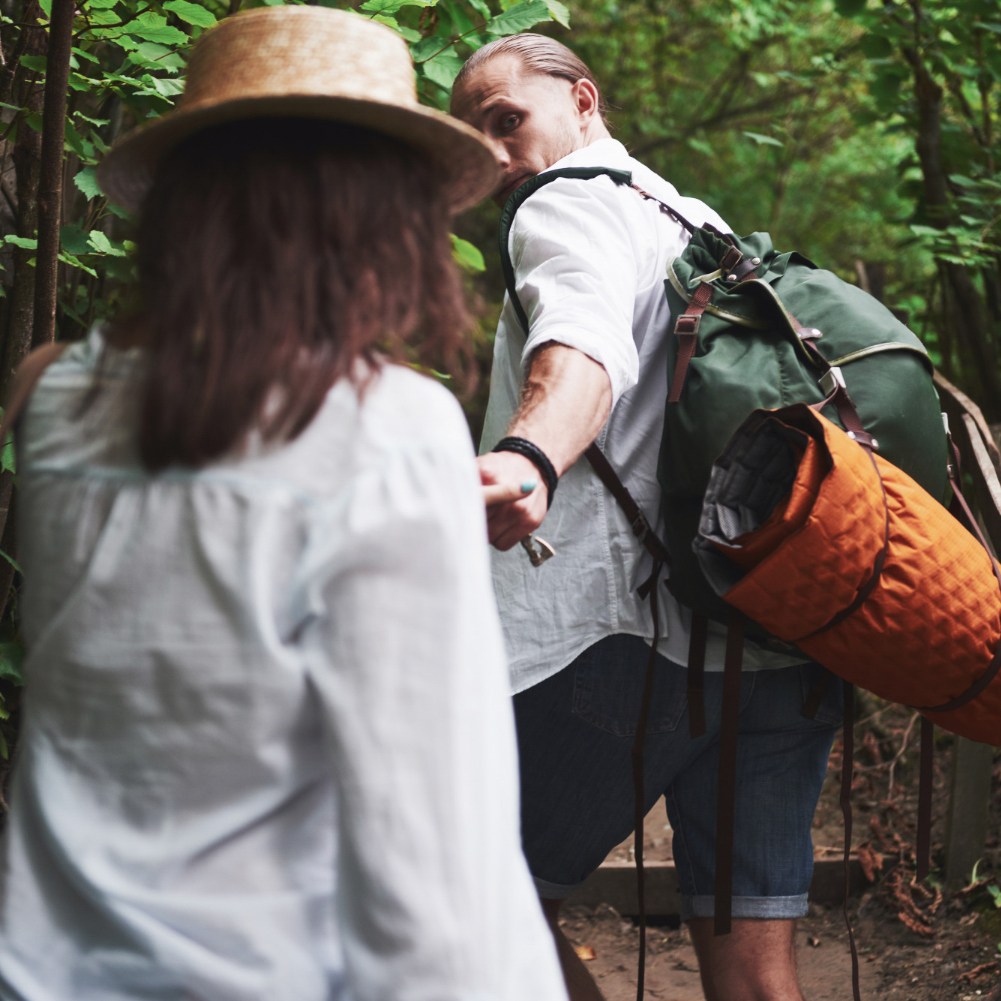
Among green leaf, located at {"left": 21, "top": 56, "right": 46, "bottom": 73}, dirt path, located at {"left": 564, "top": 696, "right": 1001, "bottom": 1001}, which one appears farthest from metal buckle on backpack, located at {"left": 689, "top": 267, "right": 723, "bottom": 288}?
dirt path, located at {"left": 564, "top": 696, "right": 1001, "bottom": 1001}

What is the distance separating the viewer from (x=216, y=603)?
824 millimetres

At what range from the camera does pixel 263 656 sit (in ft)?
2.67

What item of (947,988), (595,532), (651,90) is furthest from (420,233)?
(651,90)

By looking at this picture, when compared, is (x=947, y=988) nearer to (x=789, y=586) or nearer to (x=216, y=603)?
(x=789, y=586)

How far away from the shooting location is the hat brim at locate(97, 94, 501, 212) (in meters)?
0.95

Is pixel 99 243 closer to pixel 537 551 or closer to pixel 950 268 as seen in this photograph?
pixel 537 551

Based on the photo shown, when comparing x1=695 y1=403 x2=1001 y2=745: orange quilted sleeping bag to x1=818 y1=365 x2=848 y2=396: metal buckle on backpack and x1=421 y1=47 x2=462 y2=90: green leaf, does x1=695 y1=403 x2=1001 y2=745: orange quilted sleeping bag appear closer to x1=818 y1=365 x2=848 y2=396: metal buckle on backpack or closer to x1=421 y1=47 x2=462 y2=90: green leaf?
x1=818 y1=365 x2=848 y2=396: metal buckle on backpack

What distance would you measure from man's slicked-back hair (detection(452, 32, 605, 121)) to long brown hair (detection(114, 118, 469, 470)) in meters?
1.13

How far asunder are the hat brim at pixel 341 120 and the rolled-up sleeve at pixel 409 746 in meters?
0.37

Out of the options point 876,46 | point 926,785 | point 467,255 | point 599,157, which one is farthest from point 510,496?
point 876,46

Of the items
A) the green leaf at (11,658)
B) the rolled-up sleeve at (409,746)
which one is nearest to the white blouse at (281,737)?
the rolled-up sleeve at (409,746)

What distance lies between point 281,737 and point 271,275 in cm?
39

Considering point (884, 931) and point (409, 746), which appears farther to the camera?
point (884, 931)

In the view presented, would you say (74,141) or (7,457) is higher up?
(74,141)
